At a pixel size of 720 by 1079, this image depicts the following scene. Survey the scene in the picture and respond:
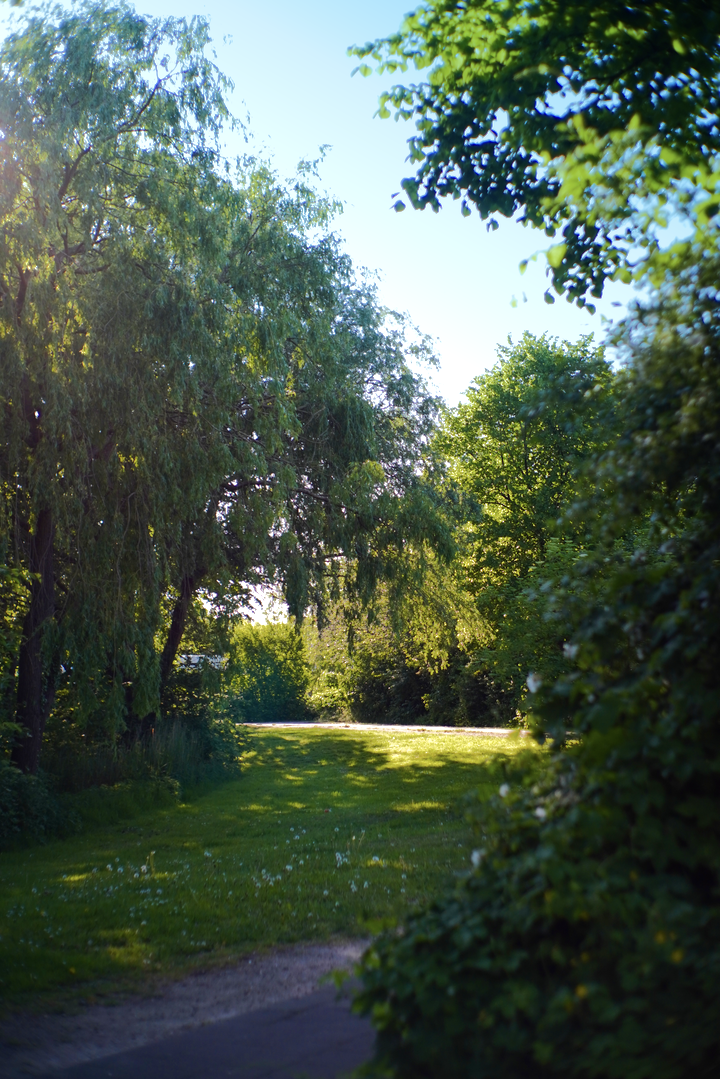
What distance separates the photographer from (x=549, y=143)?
6.54m

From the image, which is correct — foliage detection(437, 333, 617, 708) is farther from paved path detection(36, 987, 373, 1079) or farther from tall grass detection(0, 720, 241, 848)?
paved path detection(36, 987, 373, 1079)

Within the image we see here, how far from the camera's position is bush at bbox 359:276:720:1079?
2.38 meters

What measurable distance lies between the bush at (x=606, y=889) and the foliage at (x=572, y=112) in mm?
1664

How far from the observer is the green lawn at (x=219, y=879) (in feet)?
19.4

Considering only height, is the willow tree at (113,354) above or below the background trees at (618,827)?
above

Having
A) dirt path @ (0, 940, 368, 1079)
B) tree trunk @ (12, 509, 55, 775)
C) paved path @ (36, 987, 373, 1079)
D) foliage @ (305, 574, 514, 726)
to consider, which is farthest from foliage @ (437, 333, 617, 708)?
paved path @ (36, 987, 373, 1079)

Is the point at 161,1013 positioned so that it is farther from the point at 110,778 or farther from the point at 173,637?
the point at 173,637

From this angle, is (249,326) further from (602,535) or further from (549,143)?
(602,535)

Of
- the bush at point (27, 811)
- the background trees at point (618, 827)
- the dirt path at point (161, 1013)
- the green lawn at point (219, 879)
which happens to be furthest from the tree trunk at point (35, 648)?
the background trees at point (618, 827)

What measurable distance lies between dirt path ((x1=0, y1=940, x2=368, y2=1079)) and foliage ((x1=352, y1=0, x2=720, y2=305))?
4.38 metres

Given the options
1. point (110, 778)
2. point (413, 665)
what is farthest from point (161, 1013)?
point (413, 665)

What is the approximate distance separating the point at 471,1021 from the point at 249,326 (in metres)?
11.0

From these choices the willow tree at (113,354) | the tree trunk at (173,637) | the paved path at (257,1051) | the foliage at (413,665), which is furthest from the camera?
the foliage at (413,665)

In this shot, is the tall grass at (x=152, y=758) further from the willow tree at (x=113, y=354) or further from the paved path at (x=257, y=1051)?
the paved path at (x=257, y=1051)
